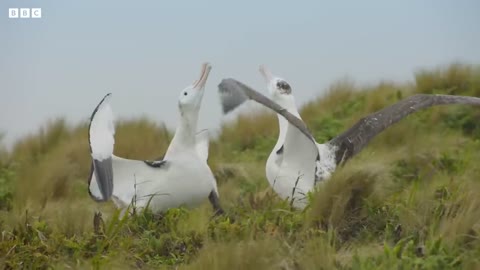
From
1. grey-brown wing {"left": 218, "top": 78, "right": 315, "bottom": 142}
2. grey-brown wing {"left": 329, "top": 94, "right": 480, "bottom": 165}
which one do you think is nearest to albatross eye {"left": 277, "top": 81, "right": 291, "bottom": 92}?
grey-brown wing {"left": 329, "top": 94, "right": 480, "bottom": 165}

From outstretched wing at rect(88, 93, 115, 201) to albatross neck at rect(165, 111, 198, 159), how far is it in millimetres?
618

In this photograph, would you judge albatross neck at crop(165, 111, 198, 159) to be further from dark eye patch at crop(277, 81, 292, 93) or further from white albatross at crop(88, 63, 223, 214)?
dark eye patch at crop(277, 81, 292, 93)

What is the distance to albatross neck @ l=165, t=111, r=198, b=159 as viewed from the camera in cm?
550

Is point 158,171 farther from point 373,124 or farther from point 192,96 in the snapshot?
point 373,124

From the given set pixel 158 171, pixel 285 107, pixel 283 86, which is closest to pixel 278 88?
pixel 283 86

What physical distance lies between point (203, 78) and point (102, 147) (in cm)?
95

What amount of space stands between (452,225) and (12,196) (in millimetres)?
4340

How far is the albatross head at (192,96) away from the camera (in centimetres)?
548

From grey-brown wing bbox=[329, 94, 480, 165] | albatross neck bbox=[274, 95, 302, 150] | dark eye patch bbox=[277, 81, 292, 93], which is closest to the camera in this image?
grey-brown wing bbox=[329, 94, 480, 165]

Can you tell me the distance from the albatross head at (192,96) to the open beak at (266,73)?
0.83 meters

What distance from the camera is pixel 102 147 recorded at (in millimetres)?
4934

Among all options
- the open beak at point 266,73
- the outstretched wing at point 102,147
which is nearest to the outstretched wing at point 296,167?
the open beak at point 266,73

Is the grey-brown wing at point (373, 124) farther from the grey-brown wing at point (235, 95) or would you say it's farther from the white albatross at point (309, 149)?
the grey-brown wing at point (235, 95)

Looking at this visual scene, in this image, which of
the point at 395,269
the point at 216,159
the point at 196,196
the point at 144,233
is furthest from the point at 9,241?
the point at 216,159
